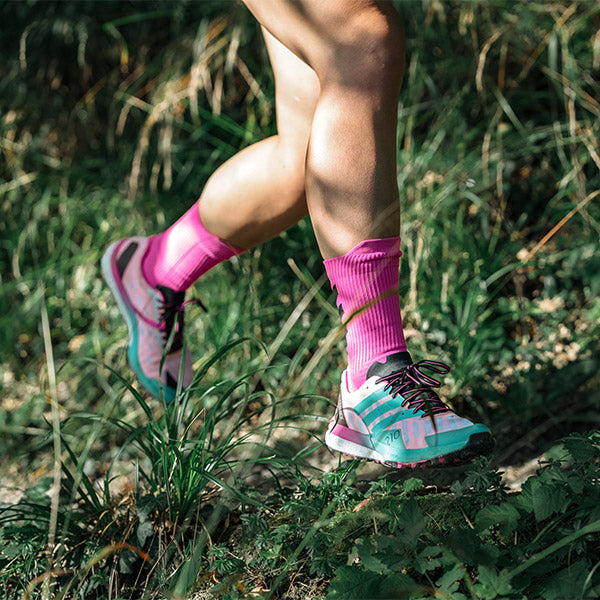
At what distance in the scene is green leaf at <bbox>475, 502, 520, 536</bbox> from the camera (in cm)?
108

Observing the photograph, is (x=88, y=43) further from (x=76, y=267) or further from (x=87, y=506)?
(x=87, y=506)

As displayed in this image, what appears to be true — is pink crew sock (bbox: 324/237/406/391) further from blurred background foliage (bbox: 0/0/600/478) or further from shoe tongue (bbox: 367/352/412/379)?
blurred background foliage (bbox: 0/0/600/478)

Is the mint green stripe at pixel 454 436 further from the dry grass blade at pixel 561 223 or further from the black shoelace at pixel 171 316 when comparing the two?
the black shoelace at pixel 171 316

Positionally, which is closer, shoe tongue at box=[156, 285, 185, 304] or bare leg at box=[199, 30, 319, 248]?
bare leg at box=[199, 30, 319, 248]

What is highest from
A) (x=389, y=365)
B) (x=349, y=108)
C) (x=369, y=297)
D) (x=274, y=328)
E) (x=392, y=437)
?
(x=349, y=108)

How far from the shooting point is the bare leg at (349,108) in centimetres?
129

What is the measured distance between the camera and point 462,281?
2.13 meters

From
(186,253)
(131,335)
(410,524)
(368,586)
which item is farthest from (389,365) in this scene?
(131,335)

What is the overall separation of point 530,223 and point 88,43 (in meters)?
1.84

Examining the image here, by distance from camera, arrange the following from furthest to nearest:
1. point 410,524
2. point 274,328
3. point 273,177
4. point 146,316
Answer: point 274,328 → point 146,316 → point 273,177 → point 410,524

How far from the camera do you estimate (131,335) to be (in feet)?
6.33

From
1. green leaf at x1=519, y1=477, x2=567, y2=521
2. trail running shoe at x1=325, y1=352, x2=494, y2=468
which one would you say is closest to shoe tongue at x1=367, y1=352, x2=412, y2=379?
trail running shoe at x1=325, y1=352, x2=494, y2=468

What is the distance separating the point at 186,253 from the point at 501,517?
3.43ft

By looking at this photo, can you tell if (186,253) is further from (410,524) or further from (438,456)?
(410,524)
